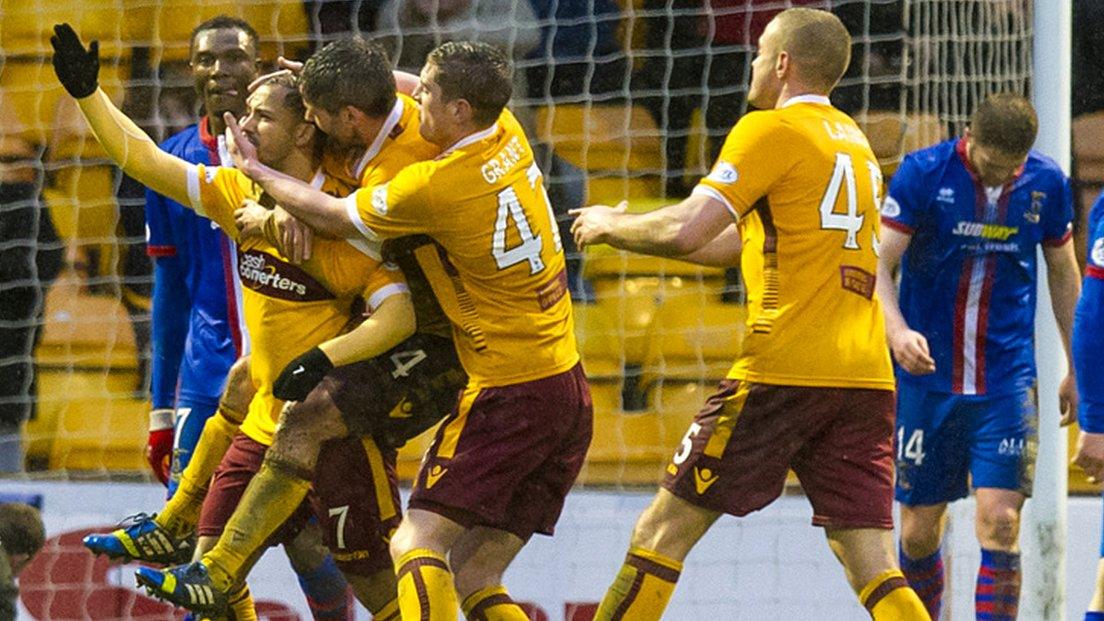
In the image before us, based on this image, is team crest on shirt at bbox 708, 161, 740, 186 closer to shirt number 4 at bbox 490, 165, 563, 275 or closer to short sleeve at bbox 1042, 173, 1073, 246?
shirt number 4 at bbox 490, 165, 563, 275

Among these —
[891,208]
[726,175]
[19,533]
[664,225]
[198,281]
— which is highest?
[726,175]

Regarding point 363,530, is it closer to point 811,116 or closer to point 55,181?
point 811,116

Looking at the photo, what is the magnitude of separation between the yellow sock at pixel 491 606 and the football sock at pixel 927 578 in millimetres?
1838

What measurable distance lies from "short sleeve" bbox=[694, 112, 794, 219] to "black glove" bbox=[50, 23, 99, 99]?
1574 millimetres

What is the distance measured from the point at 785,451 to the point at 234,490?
1450 mm

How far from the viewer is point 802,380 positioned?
5.11m

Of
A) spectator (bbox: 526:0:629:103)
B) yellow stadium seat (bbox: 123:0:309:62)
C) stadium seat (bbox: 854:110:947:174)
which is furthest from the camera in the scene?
yellow stadium seat (bbox: 123:0:309:62)

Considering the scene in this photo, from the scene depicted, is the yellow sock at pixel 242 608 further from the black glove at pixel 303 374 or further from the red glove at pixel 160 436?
the black glove at pixel 303 374

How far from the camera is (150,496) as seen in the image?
721 cm

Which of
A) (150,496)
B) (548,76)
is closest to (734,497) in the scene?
(150,496)

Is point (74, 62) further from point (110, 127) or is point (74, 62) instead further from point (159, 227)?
point (159, 227)

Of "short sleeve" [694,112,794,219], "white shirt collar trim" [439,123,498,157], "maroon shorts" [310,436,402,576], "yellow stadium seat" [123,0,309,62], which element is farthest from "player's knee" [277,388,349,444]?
"yellow stadium seat" [123,0,309,62]

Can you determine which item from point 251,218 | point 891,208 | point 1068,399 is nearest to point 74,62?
point 251,218

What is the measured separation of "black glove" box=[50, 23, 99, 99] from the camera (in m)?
5.19
